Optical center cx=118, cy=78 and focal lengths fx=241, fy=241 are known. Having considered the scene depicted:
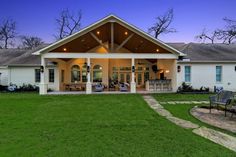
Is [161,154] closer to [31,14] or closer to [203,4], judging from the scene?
[203,4]

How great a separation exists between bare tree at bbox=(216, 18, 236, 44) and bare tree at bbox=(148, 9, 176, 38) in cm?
945

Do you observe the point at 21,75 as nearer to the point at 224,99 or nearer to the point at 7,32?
the point at 224,99

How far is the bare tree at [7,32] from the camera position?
42344mm

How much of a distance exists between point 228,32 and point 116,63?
19.0m

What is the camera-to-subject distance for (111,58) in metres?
19.0

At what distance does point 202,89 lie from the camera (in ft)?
66.4

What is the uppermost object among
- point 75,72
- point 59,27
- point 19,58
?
point 59,27

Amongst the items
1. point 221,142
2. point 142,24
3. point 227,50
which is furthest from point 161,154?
point 142,24

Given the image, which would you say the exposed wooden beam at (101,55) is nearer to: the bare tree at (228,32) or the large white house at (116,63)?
the large white house at (116,63)

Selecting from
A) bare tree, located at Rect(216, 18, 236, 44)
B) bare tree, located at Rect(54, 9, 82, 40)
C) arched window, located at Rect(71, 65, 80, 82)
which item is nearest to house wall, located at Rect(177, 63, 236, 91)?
arched window, located at Rect(71, 65, 80, 82)

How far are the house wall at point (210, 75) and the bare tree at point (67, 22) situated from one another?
2621cm

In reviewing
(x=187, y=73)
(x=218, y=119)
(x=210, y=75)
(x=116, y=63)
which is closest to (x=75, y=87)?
(x=116, y=63)

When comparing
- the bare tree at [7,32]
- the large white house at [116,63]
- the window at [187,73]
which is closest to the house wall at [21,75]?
the large white house at [116,63]

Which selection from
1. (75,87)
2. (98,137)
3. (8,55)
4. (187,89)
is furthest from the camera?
(8,55)
